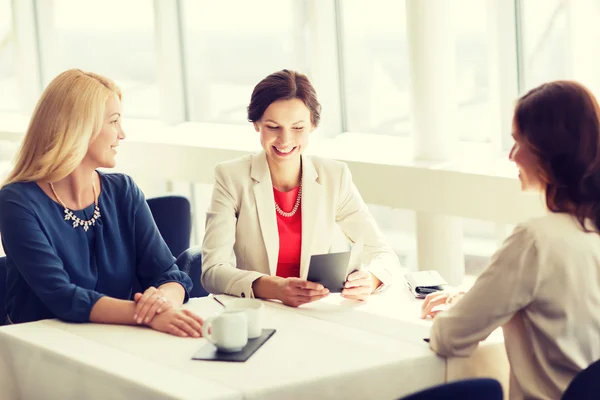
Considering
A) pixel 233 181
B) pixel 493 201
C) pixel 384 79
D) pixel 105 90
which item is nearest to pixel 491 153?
pixel 493 201

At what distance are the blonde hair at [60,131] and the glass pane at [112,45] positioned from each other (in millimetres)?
3562

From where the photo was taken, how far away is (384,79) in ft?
16.9

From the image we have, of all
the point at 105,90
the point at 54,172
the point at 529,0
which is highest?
the point at 529,0

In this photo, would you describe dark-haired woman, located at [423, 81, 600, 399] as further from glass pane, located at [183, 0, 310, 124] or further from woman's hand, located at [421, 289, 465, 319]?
glass pane, located at [183, 0, 310, 124]

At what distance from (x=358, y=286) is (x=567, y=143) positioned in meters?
0.89

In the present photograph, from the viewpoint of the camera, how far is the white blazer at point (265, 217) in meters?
3.21

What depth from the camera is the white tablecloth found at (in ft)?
6.87

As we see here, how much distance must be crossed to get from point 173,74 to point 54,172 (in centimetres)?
338

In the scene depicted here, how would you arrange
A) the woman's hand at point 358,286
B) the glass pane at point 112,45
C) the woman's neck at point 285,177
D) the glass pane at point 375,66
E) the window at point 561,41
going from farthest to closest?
the glass pane at point 112,45 < the glass pane at point 375,66 < the window at point 561,41 < the woman's neck at point 285,177 < the woman's hand at point 358,286

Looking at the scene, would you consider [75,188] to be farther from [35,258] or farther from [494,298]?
[494,298]

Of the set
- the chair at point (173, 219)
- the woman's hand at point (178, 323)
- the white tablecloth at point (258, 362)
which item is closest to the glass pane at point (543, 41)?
the chair at point (173, 219)

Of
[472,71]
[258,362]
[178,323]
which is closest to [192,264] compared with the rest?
[178,323]

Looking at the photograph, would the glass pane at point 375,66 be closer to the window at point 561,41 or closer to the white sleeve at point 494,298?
the window at point 561,41

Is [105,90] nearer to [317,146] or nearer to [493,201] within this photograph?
[493,201]
